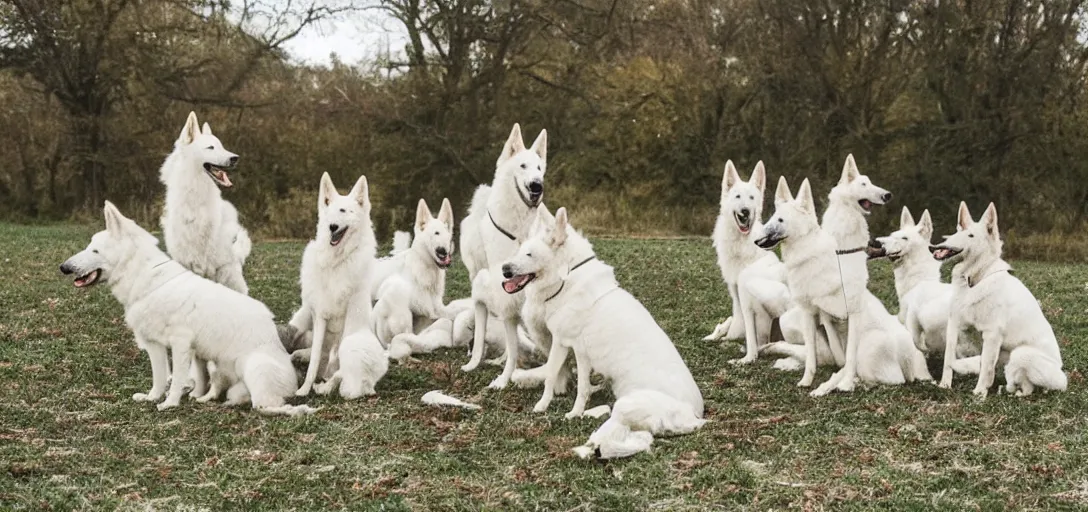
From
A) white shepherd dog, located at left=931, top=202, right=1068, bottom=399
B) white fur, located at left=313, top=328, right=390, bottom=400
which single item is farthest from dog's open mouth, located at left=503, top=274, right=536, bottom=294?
white shepherd dog, located at left=931, top=202, right=1068, bottom=399

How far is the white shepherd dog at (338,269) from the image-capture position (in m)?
7.74

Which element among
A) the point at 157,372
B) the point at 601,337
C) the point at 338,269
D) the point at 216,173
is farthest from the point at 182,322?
the point at 601,337

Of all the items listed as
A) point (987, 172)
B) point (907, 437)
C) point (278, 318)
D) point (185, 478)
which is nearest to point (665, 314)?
point (278, 318)

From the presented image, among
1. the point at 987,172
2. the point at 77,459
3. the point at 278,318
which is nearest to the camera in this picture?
the point at 77,459

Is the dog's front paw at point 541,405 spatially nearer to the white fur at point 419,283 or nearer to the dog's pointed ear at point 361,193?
the dog's pointed ear at point 361,193

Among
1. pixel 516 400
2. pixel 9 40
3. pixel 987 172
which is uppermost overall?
pixel 9 40

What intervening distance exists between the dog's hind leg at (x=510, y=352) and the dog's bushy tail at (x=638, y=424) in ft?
5.07

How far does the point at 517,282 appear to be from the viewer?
6980mm

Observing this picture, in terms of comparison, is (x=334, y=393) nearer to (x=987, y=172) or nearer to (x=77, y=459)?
(x=77, y=459)

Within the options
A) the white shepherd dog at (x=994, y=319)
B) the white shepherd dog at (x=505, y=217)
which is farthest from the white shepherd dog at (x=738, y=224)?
the white shepherd dog at (x=994, y=319)

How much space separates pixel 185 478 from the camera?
17.8 feet

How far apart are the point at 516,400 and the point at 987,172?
15.8 m

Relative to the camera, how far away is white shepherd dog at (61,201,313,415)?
23.3ft

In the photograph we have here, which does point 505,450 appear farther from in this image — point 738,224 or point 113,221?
point 738,224
